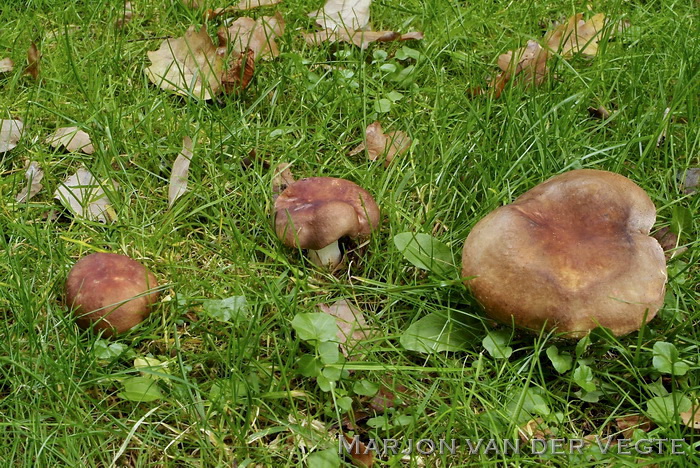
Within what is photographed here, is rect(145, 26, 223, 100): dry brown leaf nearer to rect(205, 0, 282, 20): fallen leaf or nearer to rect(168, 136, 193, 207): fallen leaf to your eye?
rect(205, 0, 282, 20): fallen leaf

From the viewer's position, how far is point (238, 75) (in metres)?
3.62

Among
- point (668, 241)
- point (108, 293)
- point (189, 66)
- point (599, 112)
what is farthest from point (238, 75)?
point (668, 241)

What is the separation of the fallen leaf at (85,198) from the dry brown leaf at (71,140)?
0.18 meters

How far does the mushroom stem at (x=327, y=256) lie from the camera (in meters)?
2.92

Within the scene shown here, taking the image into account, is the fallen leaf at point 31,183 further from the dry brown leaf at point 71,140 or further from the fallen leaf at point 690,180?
the fallen leaf at point 690,180

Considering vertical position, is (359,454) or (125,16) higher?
(125,16)

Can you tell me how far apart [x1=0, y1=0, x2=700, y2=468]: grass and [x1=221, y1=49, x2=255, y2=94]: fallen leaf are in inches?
3.0

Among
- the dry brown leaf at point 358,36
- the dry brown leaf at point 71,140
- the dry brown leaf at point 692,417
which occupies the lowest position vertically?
the dry brown leaf at point 692,417

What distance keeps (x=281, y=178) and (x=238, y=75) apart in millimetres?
697

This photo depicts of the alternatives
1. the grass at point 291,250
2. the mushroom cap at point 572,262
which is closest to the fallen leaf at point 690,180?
the grass at point 291,250

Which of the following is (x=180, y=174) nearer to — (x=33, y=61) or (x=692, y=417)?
(x=33, y=61)

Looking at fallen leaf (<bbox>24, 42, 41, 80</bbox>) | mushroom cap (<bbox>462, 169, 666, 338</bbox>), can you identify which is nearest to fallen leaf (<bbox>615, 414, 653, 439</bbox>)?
mushroom cap (<bbox>462, 169, 666, 338</bbox>)

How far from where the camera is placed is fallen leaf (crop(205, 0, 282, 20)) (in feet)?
13.3

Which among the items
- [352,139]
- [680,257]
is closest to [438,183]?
[352,139]
